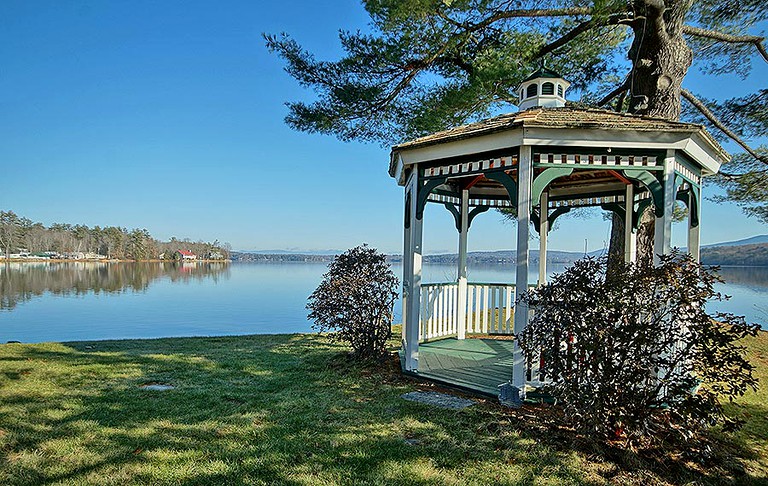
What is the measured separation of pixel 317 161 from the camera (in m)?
25.8

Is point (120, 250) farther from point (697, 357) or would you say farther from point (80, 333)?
point (697, 357)

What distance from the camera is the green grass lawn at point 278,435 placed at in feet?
9.75

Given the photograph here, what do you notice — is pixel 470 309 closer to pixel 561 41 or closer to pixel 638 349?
pixel 638 349

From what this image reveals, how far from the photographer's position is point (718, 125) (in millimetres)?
8125

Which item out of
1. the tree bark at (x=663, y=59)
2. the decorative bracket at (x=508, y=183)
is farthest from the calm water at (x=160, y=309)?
the tree bark at (x=663, y=59)

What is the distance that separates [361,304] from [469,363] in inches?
65.3

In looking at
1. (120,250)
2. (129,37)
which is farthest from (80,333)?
(120,250)

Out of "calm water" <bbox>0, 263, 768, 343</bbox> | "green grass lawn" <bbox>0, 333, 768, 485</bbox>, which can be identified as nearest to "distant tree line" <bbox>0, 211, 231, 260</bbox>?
"calm water" <bbox>0, 263, 768, 343</bbox>

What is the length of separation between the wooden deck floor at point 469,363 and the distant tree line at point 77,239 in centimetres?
7657

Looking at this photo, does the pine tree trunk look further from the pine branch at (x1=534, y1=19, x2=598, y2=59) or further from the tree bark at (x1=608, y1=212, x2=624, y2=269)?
the pine branch at (x1=534, y1=19, x2=598, y2=59)

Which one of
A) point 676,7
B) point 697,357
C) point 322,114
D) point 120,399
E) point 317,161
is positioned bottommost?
point 120,399

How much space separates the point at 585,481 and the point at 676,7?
701 centimetres

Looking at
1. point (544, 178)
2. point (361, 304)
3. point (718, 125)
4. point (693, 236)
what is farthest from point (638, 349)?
point (718, 125)

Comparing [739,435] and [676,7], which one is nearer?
[739,435]
